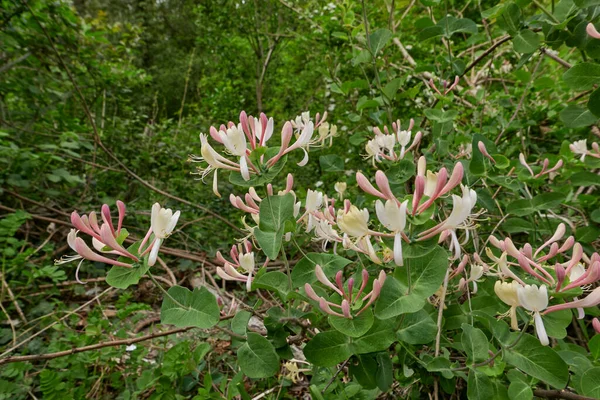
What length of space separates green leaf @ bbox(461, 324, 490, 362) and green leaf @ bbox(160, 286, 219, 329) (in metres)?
0.39

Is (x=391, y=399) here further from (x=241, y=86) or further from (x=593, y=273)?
(x=241, y=86)

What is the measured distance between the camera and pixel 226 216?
244 cm

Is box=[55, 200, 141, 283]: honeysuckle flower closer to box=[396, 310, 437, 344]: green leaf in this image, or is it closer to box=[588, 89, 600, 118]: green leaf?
box=[396, 310, 437, 344]: green leaf

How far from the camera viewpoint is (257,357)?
606 millimetres

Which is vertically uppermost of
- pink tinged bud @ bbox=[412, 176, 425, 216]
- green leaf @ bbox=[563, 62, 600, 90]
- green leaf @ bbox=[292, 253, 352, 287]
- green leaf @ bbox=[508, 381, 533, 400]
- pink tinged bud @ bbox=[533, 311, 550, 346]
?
green leaf @ bbox=[563, 62, 600, 90]

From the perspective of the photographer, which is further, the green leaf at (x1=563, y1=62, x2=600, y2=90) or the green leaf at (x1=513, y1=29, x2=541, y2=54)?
the green leaf at (x1=513, y1=29, x2=541, y2=54)

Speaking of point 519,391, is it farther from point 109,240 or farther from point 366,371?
point 109,240

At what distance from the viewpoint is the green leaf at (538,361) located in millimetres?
508

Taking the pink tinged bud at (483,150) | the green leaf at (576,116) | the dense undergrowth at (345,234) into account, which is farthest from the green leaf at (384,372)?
the green leaf at (576,116)

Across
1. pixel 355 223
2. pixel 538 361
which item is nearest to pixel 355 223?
pixel 355 223

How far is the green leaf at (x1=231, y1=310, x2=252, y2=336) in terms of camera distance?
629mm

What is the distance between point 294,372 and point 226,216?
1.55m

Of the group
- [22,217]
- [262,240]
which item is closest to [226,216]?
[22,217]

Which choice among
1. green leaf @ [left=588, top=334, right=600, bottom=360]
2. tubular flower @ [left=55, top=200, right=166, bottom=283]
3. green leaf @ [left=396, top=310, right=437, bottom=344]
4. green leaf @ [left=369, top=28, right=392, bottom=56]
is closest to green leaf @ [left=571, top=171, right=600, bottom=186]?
green leaf @ [left=588, top=334, right=600, bottom=360]
